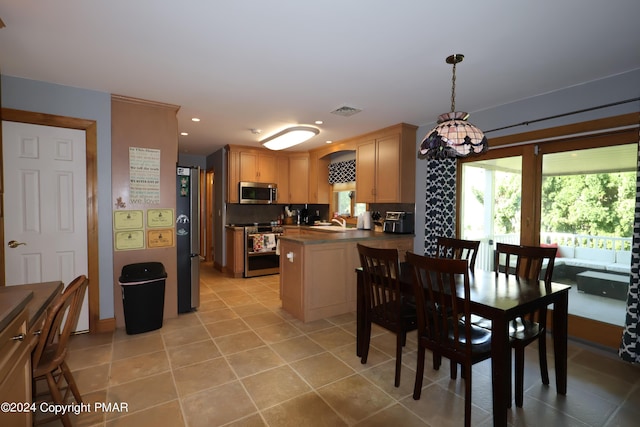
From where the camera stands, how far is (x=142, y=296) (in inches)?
115

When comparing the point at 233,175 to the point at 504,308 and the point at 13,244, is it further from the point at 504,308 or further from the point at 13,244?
the point at 504,308

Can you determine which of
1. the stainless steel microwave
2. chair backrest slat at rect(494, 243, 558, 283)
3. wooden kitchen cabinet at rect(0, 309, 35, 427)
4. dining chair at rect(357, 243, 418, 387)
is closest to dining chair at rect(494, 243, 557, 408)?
chair backrest slat at rect(494, 243, 558, 283)

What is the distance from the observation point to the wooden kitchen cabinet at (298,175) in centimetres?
594

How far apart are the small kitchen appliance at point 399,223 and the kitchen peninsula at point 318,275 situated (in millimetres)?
582

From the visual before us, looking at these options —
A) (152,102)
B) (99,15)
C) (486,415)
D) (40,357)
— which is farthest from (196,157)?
(486,415)

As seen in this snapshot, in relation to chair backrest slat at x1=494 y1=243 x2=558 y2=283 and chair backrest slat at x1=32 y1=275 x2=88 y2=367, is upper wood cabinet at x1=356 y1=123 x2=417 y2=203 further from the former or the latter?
chair backrest slat at x1=32 y1=275 x2=88 y2=367

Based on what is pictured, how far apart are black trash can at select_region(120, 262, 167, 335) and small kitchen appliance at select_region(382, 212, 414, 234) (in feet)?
9.38

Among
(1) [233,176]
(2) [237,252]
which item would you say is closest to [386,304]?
(2) [237,252]

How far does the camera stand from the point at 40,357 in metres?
1.58

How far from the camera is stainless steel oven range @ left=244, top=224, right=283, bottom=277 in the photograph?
5.16 metres

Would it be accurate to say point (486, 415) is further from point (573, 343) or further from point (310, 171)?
point (310, 171)

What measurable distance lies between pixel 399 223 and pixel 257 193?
8.85 ft

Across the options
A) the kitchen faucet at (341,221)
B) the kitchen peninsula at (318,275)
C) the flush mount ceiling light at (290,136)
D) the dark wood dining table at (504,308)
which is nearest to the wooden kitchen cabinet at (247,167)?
the flush mount ceiling light at (290,136)

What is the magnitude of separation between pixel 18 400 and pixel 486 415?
7.83ft
